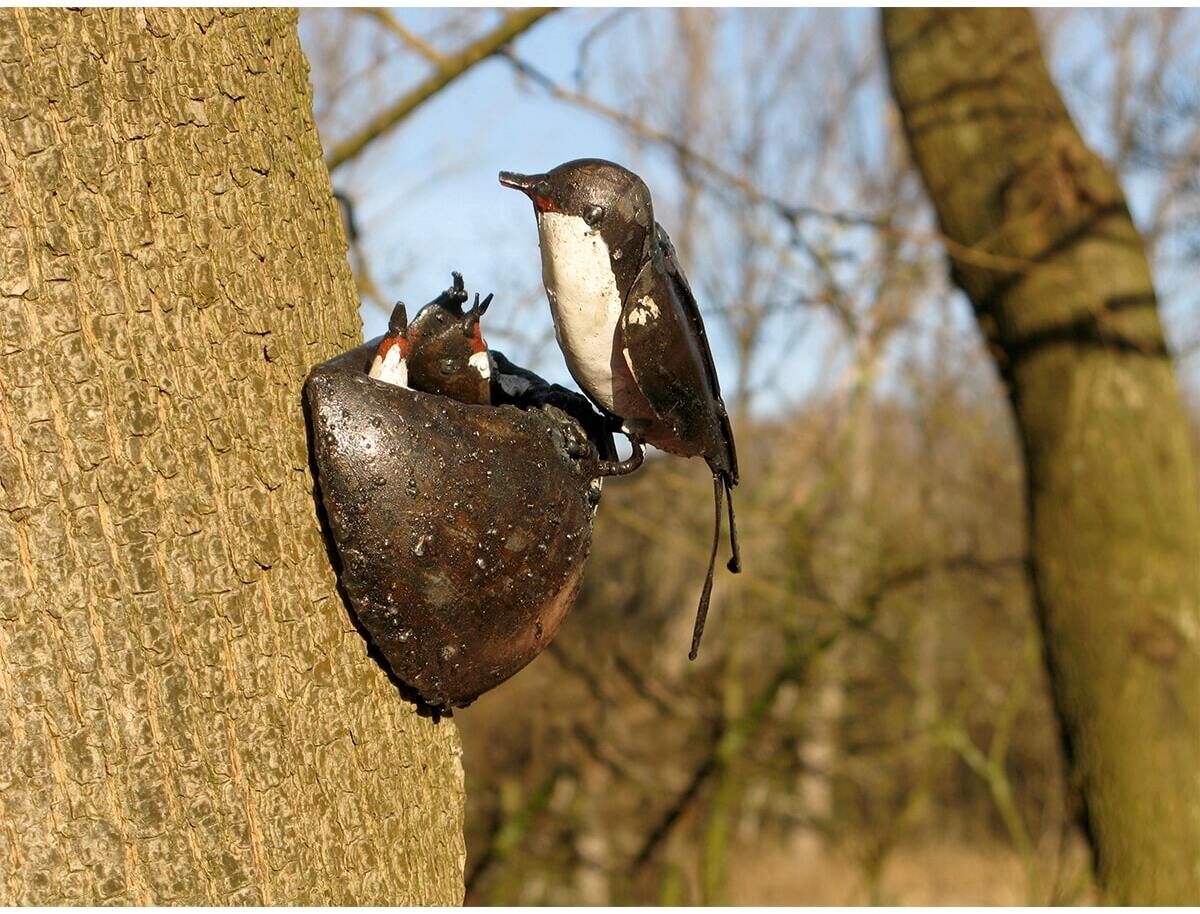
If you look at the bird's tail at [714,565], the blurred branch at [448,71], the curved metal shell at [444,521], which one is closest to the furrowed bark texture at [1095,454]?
the blurred branch at [448,71]

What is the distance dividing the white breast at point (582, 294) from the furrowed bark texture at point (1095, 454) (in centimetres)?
204

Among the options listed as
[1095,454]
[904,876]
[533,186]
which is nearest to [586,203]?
[533,186]

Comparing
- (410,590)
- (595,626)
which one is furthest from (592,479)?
(595,626)

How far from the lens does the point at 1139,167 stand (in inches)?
174

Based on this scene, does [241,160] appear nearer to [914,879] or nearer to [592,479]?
[592,479]

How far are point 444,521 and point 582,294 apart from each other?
0.86 feet

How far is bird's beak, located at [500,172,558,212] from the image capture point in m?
1.07

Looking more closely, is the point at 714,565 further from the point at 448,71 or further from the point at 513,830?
the point at 513,830

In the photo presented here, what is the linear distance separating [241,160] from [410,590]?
0.39 m

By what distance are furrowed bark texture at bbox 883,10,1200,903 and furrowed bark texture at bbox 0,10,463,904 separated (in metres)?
2.32

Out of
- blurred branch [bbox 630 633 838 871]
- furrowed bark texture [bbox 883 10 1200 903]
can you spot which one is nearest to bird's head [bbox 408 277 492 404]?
furrowed bark texture [bbox 883 10 1200 903]

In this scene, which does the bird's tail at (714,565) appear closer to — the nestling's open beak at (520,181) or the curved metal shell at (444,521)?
the curved metal shell at (444,521)

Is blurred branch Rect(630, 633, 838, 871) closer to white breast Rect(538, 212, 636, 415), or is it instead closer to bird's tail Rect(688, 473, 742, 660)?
bird's tail Rect(688, 473, 742, 660)

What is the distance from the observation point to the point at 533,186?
3.54 feet
